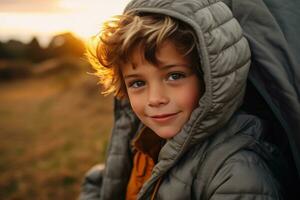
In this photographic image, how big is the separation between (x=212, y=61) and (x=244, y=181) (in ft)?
1.50

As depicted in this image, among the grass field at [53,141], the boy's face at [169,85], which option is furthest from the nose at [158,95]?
the grass field at [53,141]

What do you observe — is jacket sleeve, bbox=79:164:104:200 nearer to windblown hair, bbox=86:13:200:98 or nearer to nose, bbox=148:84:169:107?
windblown hair, bbox=86:13:200:98

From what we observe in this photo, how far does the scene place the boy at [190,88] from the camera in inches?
61.2

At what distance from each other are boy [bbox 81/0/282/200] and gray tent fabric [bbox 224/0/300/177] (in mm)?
84

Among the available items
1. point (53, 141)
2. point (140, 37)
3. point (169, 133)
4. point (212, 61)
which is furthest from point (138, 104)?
point (53, 141)

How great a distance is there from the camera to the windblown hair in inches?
65.6

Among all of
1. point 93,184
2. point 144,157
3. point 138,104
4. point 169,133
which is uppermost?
point 138,104

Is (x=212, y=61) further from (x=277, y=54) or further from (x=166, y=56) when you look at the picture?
(x=277, y=54)

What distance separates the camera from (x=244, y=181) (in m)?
1.50

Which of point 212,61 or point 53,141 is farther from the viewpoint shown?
point 53,141

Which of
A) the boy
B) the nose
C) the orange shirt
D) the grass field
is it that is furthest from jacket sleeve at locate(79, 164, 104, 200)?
the grass field

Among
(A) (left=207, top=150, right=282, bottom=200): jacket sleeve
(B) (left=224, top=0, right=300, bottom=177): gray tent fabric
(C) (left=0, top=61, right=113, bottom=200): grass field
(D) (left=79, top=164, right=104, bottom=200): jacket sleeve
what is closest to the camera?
(A) (left=207, top=150, right=282, bottom=200): jacket sleeve

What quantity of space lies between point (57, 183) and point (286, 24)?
363 centimetres

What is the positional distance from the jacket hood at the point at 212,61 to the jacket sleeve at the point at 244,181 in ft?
0.58
